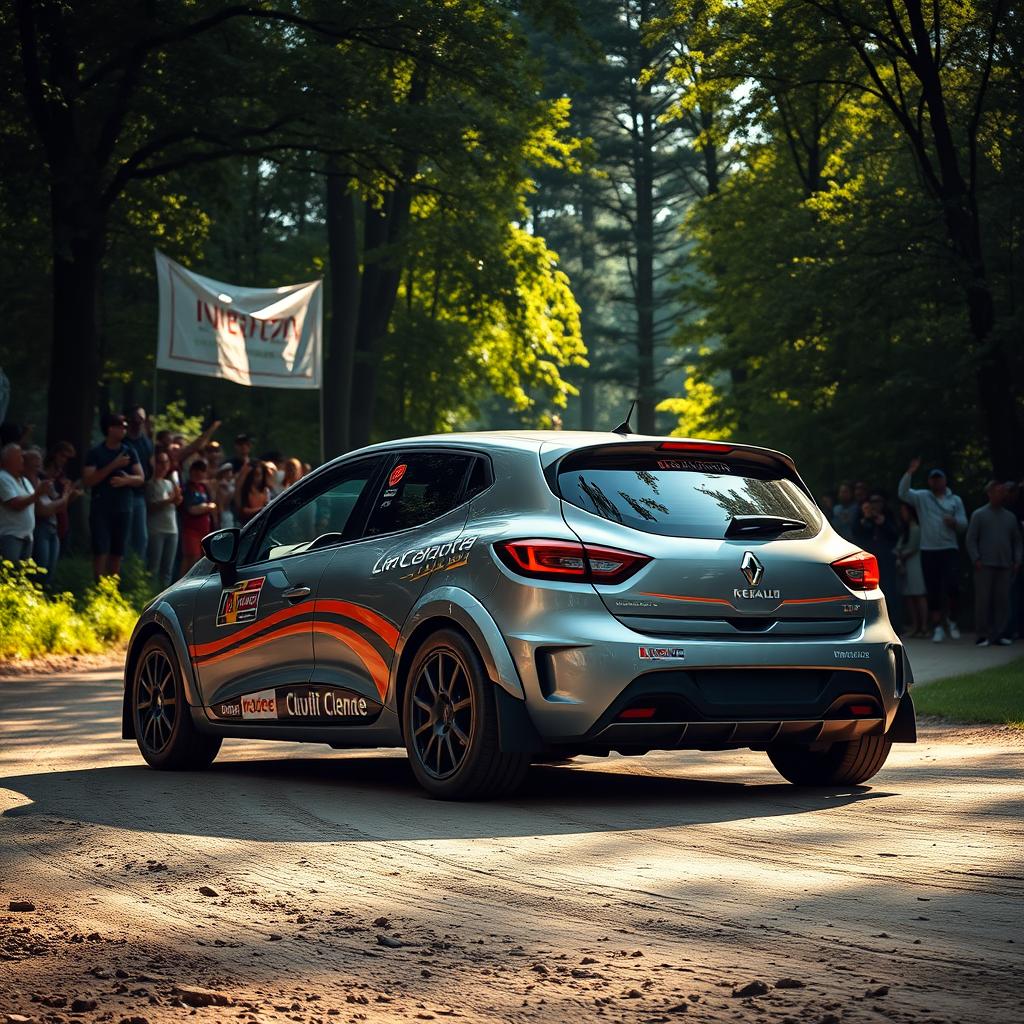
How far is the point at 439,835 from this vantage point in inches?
302

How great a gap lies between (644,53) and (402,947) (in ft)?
194

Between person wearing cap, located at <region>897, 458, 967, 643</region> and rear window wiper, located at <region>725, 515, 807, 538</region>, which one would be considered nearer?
rear window wiper, located at <region>725, 515, 807, 538</region>

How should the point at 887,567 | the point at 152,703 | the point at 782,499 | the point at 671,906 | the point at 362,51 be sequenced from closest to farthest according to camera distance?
the point at 671,906 < the point at 782,499 < the point at 152,703 < the point at 887,567 < the point at 362,51

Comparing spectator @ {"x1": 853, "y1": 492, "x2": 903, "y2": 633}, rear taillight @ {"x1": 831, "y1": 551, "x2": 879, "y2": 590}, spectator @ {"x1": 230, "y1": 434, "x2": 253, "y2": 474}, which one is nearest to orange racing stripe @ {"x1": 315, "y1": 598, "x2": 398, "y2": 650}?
rear taillight @ {"x1": 831, "y1": 551, "x2": 879, "y2": 590}

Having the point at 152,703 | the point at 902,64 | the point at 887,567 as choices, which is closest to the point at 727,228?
the point at 902,64

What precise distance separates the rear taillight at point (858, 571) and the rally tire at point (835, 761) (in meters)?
0.77

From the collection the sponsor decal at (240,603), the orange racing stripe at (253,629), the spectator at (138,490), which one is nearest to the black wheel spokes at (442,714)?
the orange racing stripe at (253,629)

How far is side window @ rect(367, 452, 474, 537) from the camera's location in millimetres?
9227

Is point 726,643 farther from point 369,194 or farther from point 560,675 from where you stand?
point 369,194

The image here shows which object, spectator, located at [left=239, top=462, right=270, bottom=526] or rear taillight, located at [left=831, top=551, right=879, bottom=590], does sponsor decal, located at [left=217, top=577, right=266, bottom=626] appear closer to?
rear taillight, located at [left=831, top=551, right=879, bottom=590]

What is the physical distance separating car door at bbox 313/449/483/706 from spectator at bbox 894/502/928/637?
16061mm

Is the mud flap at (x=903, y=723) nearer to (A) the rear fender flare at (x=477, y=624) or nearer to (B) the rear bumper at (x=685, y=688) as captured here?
(B) the rear bumper at (x=685, y=688)

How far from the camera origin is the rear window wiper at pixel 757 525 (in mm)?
8789

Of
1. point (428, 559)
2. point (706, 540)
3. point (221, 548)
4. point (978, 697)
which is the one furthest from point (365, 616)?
point (978, 697)
